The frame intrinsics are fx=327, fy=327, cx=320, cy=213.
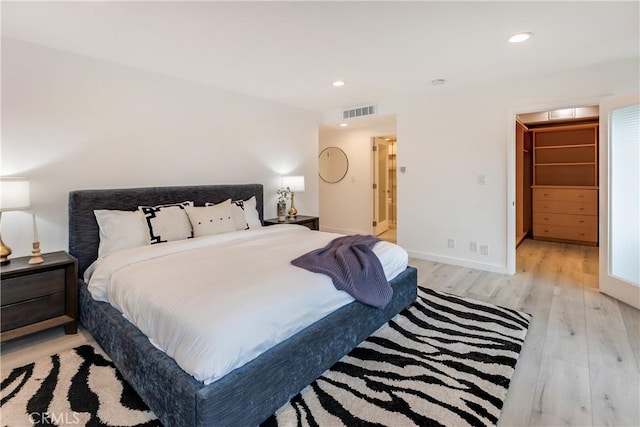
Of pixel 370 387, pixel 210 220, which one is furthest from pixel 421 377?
pixel 210 220

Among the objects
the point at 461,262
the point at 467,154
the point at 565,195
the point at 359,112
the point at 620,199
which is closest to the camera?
the point at 620,199

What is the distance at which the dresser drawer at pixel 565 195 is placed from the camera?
5402 millimetres

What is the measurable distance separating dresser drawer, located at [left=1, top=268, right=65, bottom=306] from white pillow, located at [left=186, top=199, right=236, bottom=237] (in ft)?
3.53

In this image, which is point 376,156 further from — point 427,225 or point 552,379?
point 552,379

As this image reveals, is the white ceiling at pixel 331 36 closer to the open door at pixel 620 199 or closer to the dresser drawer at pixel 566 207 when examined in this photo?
the open door at pixel 620 199

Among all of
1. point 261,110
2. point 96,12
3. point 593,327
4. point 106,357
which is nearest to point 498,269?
point 593,327

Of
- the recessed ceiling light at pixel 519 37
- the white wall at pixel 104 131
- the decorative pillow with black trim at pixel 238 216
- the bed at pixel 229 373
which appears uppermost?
the recessed ceiling light at pixel 519 37

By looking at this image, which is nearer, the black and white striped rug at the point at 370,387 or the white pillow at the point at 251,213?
the black and white striped rug at the point at 370,387

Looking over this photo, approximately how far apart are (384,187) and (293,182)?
9.54 ft

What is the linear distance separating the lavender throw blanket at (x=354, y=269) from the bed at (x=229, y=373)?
0.10 m

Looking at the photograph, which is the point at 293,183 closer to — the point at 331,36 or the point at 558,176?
the point at 331,36

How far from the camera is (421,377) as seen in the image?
1.99 meters

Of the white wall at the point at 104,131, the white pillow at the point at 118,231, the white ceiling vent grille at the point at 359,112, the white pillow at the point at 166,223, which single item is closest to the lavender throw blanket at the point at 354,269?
the white pillow at the point at 166,223

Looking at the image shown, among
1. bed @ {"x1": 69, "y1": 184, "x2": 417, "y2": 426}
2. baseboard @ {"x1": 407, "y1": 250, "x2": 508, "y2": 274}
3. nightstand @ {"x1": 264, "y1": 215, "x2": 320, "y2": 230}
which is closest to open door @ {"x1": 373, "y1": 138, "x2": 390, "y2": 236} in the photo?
baseboard @ {"x1": 407, "y1": 250, "x2": 508, "y2": 274}
